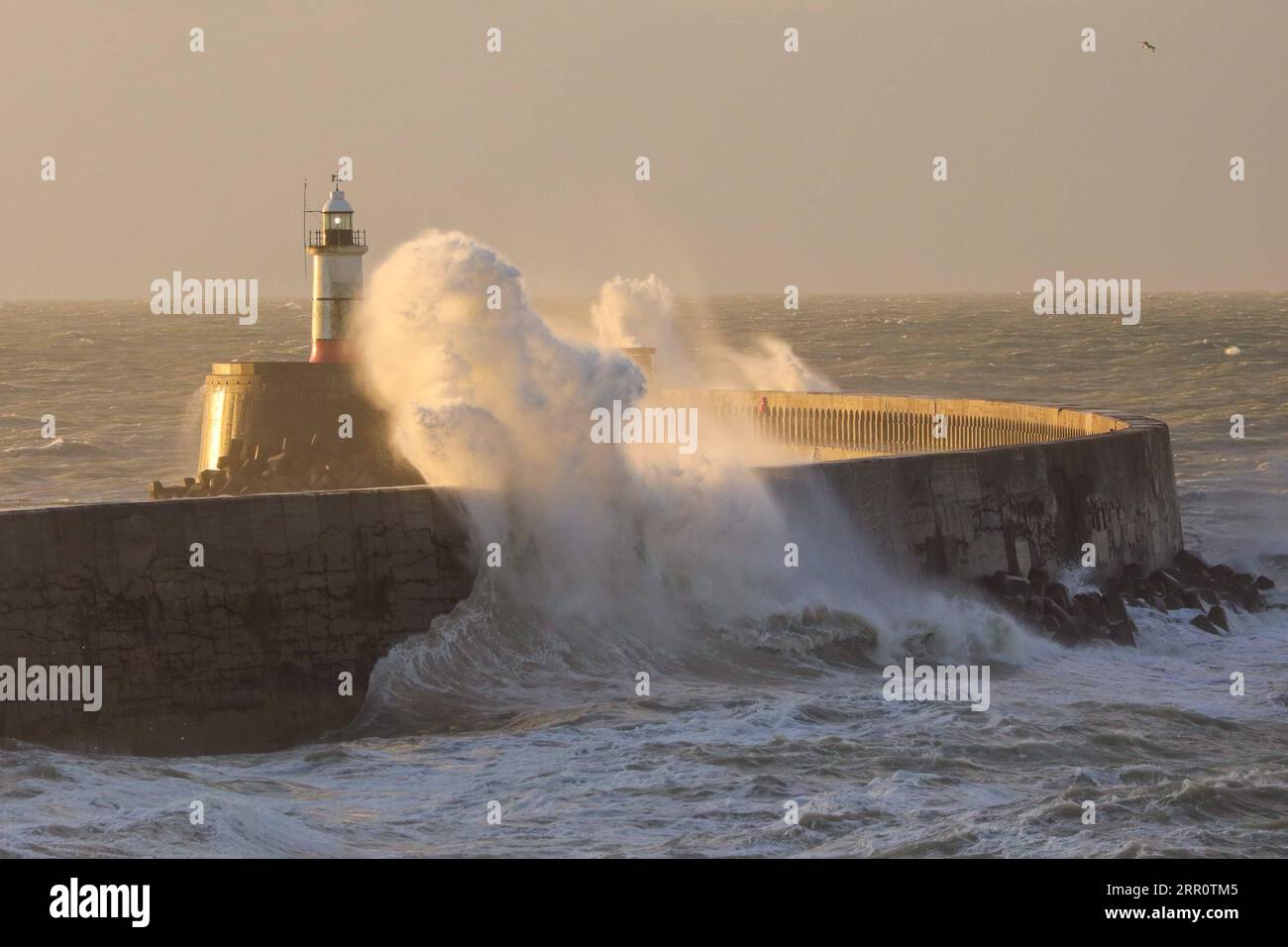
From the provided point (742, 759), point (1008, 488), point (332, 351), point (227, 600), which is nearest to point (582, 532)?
point (227, 600)

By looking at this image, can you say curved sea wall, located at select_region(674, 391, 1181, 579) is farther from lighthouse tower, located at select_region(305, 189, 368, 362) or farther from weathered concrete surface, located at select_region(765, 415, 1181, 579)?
lighthouse tower, located at select_region(305, 189, 368, 362)

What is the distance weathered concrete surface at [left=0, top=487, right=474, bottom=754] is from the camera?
39.2 ft

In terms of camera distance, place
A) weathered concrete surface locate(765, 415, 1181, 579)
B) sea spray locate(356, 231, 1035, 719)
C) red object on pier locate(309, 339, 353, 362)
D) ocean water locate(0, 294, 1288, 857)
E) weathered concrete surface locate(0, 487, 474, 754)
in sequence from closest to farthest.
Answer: ocean water locate(0, 294, 1288, 857) < weathered concrete surface locate(0, 487, 474, 754) < sea spray locate(356, 231, 1035, 719) < weathered concrete surface locate(765, 415, 1181, 579) < red object on pier locate(309, 339, 353, 362)

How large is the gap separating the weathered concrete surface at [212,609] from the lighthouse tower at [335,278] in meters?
5.74

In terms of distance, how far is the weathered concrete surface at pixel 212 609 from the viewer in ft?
39.2

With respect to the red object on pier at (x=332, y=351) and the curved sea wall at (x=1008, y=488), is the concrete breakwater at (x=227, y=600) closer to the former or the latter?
the curved sea wall at (x=1008, y=488)

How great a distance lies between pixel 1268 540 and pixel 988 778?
13.7 metres

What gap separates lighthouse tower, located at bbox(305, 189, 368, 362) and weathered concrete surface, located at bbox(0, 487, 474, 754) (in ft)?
18.8

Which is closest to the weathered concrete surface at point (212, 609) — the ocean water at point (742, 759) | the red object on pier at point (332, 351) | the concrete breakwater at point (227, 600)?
the concrete breakwater at point (227, 600)

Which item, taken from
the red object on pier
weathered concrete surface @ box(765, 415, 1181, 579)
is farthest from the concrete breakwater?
the red object on pier

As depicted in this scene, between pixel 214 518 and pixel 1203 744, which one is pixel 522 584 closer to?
pixel 214 518

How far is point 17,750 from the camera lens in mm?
11352
